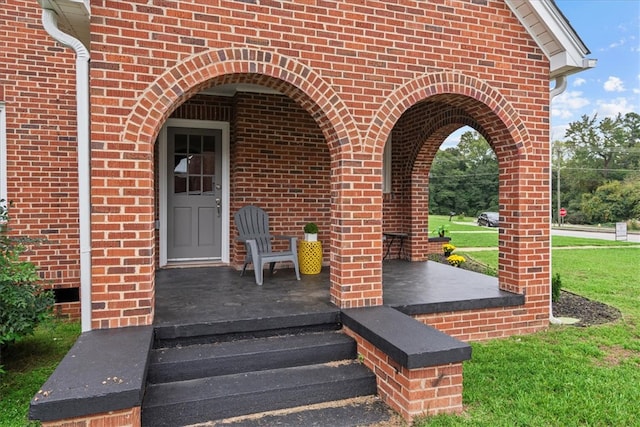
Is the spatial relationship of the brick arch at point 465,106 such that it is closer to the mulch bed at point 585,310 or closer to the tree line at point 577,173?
the mulch bed at point 585,310

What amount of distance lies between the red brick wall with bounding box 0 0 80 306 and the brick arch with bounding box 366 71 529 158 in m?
3.74

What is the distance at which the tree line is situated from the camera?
34062 mm

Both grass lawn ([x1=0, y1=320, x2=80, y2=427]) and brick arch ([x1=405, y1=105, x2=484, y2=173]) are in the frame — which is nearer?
grass lawn ([x1=0, y1=320, x2=80, y2=427])

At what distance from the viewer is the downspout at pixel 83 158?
125 inches

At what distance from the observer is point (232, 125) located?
6262 mm

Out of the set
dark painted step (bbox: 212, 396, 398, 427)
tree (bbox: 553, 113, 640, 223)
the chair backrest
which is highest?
tree (bbox: 553, 113, 640, 223)

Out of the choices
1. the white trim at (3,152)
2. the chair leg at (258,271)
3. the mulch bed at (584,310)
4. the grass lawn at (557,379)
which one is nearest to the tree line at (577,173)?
the mulch bed at (584,310)

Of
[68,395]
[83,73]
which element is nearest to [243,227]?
[83,73]

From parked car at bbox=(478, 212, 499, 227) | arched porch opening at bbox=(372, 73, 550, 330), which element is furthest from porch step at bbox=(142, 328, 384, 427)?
parked car at bbox=(478, 212, 499, 227)

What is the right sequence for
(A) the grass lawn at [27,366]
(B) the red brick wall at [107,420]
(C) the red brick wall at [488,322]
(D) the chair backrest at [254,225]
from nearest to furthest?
1. (B) the red brick wall at [107,420]
2. (A) the grass lawn at [27,366]
3. (C) the red brick wall at [488,322]
4. (D) the chair backrest at [254,225]

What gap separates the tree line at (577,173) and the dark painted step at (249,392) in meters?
36.4

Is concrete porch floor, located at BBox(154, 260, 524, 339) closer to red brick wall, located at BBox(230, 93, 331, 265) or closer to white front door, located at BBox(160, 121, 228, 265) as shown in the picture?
white front door, located at BBox(160, 121, 228, 265)

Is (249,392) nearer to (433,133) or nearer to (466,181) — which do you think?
(433,133)

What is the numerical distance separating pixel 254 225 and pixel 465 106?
9.57 ft
